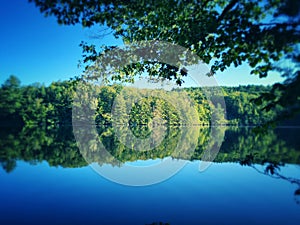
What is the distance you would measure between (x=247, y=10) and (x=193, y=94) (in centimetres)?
6544

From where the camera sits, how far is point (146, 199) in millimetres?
9641

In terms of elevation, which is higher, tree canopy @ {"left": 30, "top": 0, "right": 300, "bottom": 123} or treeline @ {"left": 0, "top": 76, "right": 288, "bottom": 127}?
treeline @ {"left": 0, "top": 76, "right": 288, "bottom": 127}

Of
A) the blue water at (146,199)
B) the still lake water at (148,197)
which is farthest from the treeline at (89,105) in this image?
the blue water at (146,199)

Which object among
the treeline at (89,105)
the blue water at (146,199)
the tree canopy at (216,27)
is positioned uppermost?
the treeline at (89,105)

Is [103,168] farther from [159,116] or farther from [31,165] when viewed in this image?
[159,116]

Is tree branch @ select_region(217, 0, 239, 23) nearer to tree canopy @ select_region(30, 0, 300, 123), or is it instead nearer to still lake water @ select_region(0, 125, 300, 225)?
tree canopy @ select_region(30, 0, 300, 123)

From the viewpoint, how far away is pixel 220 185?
11.7m

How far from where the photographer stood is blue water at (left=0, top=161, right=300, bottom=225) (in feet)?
25.4

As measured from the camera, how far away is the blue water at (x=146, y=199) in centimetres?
775

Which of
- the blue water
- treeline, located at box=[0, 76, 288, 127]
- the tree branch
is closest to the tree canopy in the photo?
the tree branch

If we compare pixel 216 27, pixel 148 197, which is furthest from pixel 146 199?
pixel 216 27

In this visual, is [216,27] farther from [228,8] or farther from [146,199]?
[146,199]

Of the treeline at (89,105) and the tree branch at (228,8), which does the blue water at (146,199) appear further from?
the treeline at (89,105)

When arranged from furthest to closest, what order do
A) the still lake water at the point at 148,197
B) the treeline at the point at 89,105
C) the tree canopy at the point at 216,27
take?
the treeline at the point at 89,105, the still lake water at the point at 148,197, the tree canopy at the point at 216,27
